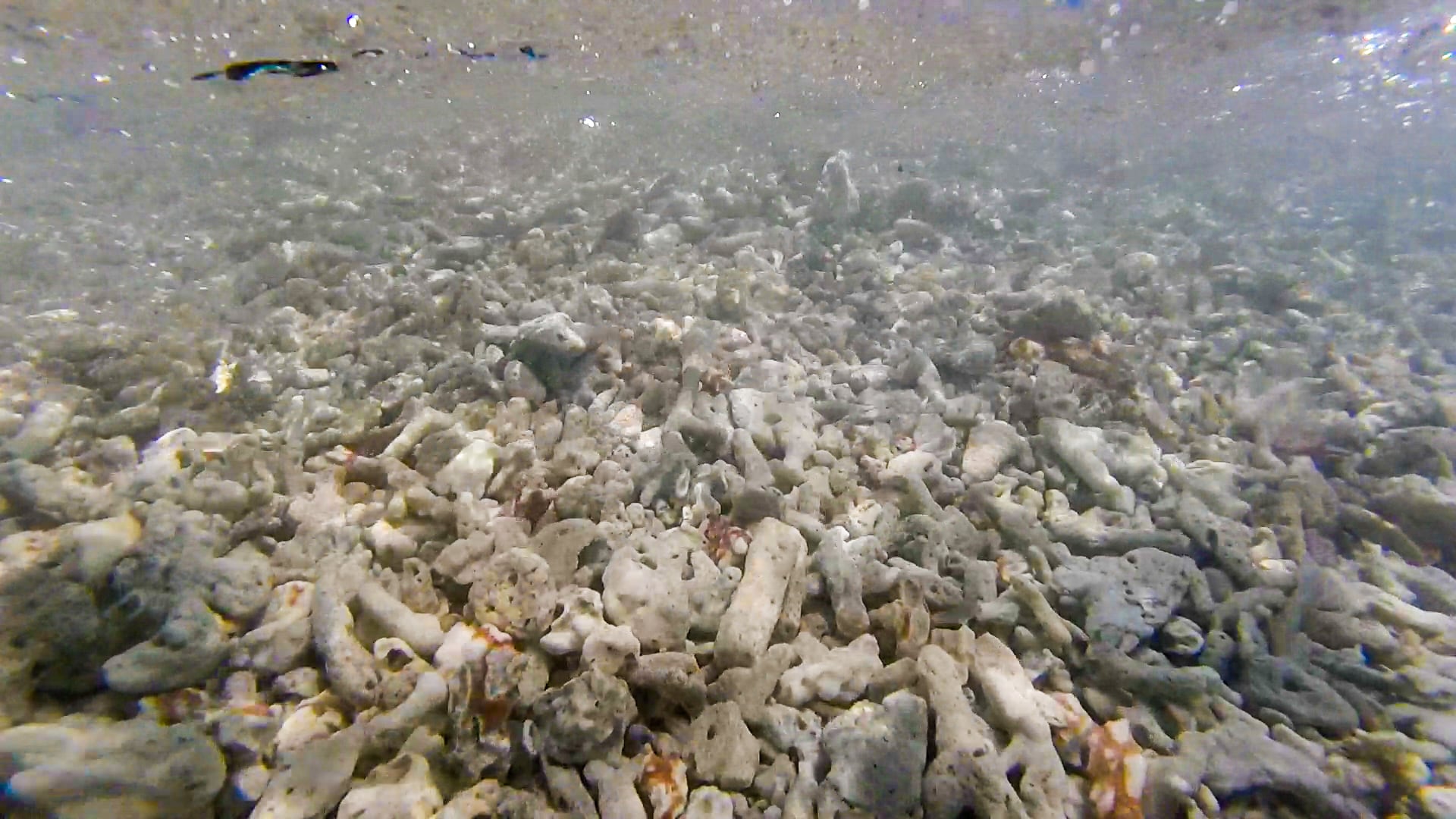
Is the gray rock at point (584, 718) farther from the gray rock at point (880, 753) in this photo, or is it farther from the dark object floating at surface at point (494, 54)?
the dark object floating at surface at point (494, 54)

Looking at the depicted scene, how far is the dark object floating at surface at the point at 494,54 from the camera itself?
20250 mm

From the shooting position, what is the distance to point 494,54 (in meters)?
21.0

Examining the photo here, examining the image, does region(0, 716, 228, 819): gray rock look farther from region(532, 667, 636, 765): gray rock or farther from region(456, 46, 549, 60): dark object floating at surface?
region(456, 46, 549, 60): dark object floating at surface

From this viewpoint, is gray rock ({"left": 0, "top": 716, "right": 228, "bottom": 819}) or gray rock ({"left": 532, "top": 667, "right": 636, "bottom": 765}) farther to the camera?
gray rock ({"left": 532, "top": 667, "right": 636, "bottom": 765})

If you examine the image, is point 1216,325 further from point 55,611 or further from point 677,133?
point 677,133

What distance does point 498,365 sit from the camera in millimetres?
4996

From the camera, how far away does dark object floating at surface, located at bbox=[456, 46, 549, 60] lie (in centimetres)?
2025

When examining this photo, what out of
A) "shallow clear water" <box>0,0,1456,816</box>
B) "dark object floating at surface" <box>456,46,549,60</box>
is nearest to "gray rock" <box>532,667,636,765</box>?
"shallow clear water" <box>0,0,1456,816</box>

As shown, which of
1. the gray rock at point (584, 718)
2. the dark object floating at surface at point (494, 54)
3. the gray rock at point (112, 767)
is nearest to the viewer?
the gray rock at point (112, 767)

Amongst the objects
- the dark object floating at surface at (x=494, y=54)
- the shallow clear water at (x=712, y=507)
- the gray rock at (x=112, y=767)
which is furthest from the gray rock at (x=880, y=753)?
the dark object floating at surface at (x=494, y=54)

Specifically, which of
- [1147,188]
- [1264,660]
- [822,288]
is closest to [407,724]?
[1264,660]

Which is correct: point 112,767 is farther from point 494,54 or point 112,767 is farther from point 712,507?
point 494,54

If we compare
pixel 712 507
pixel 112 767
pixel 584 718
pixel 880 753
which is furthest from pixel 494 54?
pixel 880 753

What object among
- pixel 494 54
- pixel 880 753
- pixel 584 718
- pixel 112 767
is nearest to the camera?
pixel 112 767
